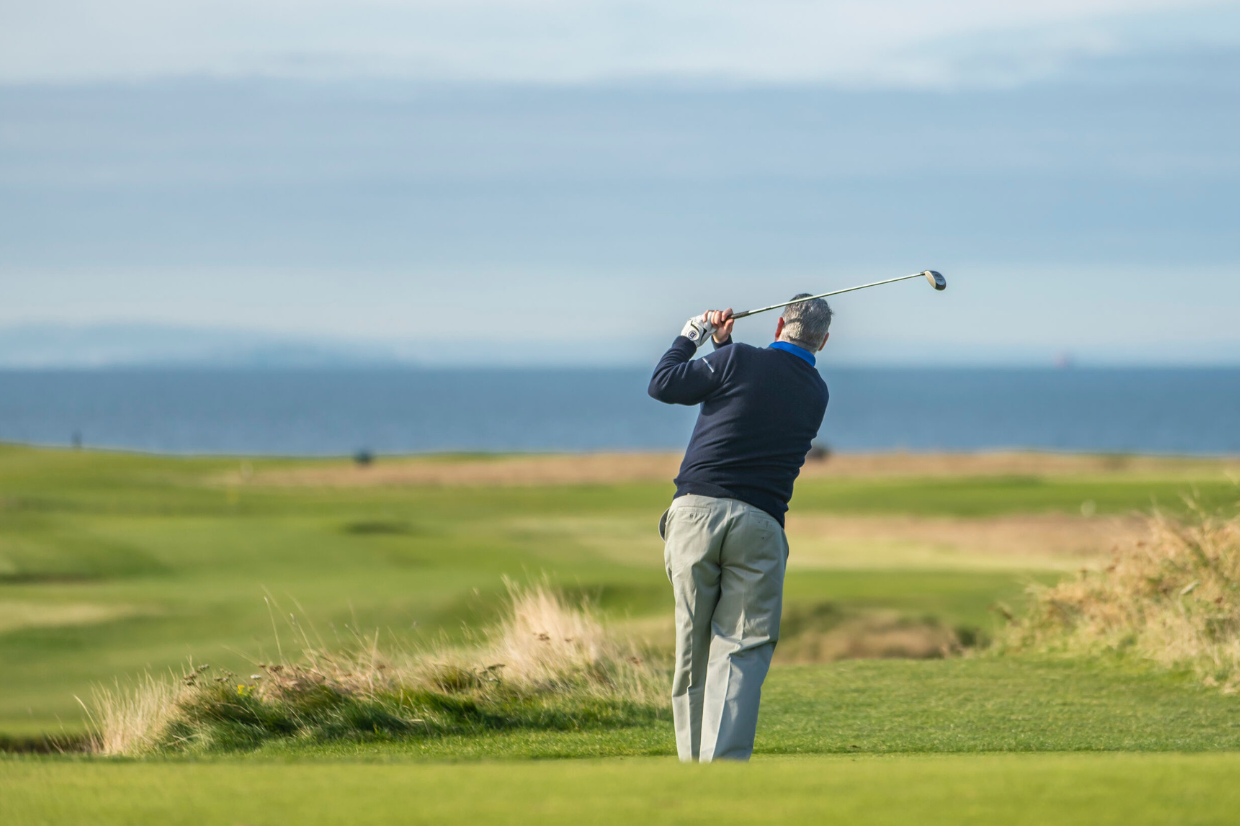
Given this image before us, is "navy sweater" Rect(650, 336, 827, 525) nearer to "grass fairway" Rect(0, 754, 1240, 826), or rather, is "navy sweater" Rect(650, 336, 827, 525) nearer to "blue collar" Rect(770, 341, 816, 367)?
"blue collar" Rect(770, 341, 816, 367)

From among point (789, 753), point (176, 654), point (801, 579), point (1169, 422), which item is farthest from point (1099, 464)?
point (1169, 422)

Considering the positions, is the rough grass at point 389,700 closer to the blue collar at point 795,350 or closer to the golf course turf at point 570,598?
the golf course turf at point 570,598

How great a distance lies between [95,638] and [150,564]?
539cm

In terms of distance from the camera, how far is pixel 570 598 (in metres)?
15.3

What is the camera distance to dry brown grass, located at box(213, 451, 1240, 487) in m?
40.1

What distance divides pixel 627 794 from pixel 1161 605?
8.47 meters

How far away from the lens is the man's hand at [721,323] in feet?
20.8

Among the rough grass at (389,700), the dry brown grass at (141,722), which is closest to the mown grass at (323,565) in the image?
the rough grass at (389,700)

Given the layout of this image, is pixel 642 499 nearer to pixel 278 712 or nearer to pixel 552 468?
pixel 552 468

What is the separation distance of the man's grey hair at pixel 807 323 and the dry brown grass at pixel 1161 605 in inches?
203

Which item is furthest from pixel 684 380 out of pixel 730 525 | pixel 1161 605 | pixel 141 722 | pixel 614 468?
pixel 614 468

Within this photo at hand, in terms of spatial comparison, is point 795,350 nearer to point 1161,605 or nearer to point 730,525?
point 730,525

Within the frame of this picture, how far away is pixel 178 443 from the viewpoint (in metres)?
109

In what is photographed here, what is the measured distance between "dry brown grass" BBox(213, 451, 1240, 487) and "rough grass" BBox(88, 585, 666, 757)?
30388mm
